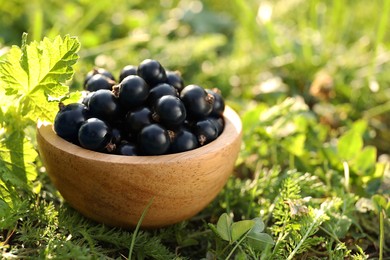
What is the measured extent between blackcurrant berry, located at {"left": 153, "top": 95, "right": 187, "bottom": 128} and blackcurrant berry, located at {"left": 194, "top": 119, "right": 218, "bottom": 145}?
49 millimetres

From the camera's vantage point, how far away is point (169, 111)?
1.11m

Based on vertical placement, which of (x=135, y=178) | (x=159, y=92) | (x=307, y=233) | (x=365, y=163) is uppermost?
(x=159, y=92)

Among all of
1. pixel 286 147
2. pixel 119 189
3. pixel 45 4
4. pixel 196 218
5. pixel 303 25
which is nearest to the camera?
pixel 119 189

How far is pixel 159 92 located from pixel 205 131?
0.46 ft

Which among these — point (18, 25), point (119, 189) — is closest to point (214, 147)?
point (119, 189)

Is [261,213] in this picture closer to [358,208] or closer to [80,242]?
[358,208]

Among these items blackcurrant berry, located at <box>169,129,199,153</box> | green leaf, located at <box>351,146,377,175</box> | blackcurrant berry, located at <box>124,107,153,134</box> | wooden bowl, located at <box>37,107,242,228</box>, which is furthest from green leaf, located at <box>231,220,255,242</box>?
green leaf, located at <box>351,146,377,175</box>

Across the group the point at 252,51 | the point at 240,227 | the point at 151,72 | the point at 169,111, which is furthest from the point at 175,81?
the point at 252,51

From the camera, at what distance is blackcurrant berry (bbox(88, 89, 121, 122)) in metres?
1.13

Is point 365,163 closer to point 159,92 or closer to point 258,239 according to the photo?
point 258,239

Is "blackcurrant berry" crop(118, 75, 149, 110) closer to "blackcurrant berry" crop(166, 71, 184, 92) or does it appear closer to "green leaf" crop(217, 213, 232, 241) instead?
"blackcurrant berry" crop(166, 71, 184, 92)

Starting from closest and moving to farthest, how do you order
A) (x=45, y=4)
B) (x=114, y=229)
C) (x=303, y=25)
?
1. (x=114, y=229)
2. (x=303, y=25)
3. (x=45, y=4)

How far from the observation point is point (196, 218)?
1.37 meters

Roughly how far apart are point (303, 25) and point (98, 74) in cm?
134
